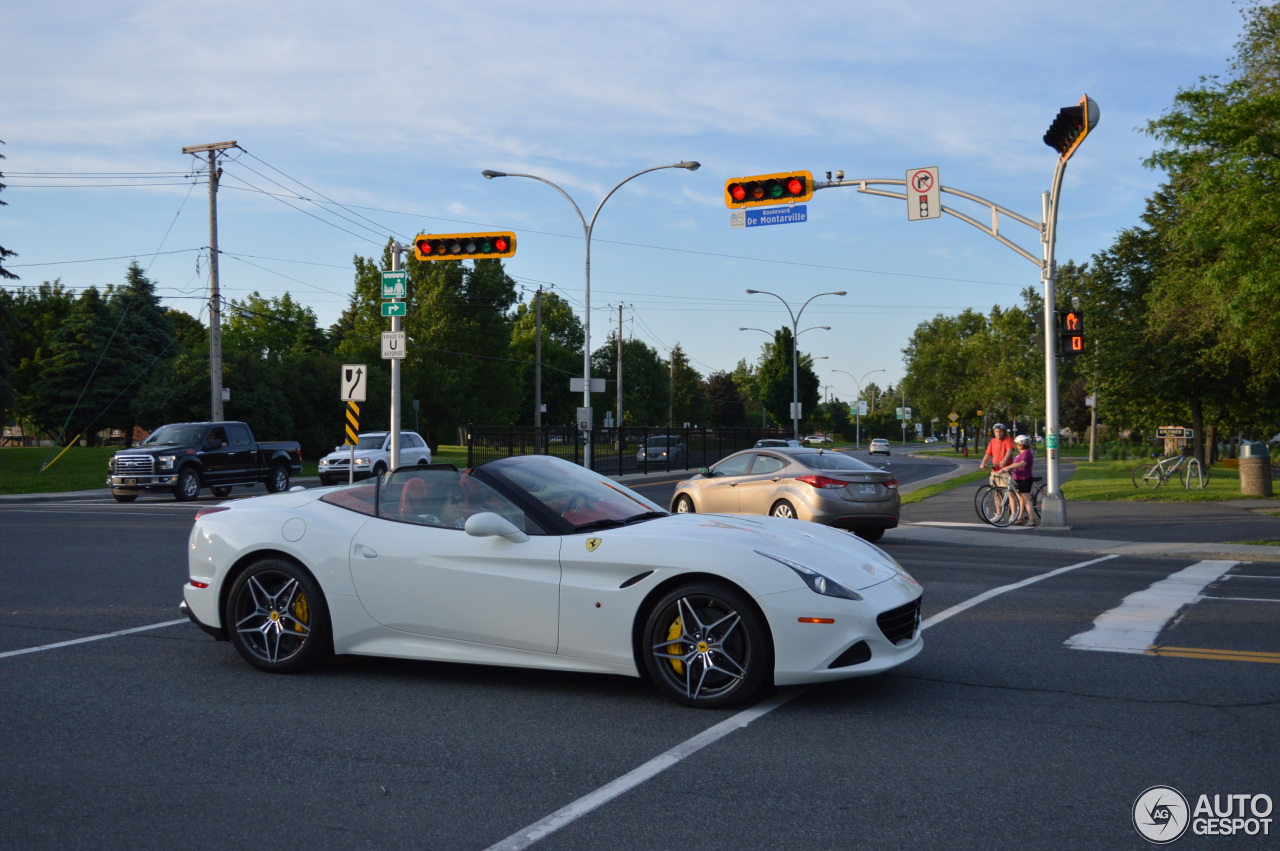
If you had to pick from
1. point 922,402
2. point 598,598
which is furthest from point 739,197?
point 922,402

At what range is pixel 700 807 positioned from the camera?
13.8 feet

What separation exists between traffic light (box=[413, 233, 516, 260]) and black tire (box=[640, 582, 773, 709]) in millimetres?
18197

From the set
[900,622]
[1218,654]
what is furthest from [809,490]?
[900,622]

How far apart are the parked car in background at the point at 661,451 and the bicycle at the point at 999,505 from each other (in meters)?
25.1

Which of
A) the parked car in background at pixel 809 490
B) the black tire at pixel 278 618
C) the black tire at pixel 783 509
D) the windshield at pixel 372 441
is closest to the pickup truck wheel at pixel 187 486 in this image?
the windshield at pixel 372 441

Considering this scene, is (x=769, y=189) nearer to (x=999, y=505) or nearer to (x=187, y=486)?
(x=999, y=505)


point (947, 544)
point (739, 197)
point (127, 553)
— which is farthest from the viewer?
point (739, 197)

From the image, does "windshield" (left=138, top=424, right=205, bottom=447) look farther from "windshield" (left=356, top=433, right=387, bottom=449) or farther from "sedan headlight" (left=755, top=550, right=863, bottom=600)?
"sedan headlight" (left=755, top=550, right=863, bottom=600)

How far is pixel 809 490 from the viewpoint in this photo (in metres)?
15.4

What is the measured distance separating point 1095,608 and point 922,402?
106 meters

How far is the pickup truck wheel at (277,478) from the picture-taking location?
28812mm

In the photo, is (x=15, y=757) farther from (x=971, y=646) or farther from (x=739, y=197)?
(x=739, y=197)

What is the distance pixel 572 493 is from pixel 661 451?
129ft

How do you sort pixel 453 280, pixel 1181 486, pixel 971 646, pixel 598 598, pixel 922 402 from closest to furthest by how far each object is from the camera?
pixel 598 598 → pixel 971 646 → pixel 1181 486 → pixel 453 280 → pixel 922 402
